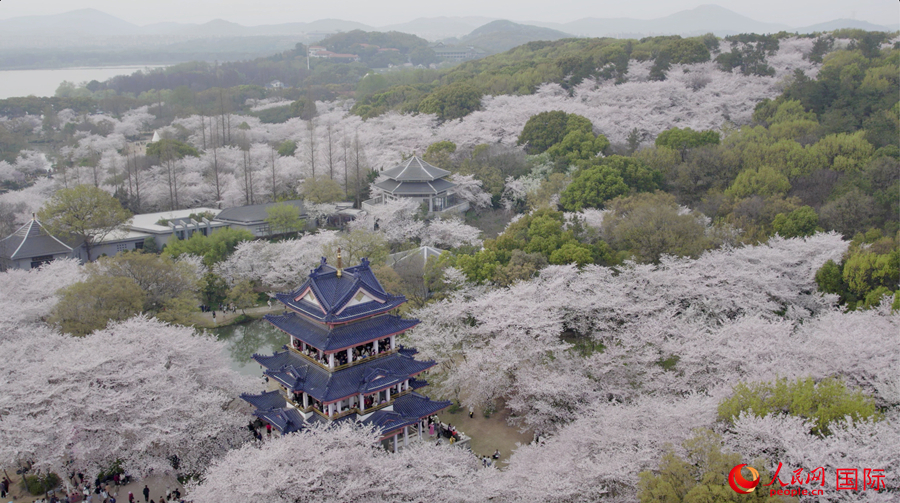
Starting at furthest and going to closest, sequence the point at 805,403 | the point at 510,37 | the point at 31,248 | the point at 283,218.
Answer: the point at 510,37, the point at 283,218, the point at 31,248, the point at 805,403

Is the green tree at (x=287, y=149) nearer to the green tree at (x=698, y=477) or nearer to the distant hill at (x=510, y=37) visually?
the green tree at (x=698, y=477)

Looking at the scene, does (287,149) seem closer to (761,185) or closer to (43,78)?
(761,185)

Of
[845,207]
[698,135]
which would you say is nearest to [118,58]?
[698,135]

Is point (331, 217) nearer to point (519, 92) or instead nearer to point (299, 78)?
point (519, 92)

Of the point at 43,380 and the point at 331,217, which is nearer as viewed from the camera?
the point at 43,380

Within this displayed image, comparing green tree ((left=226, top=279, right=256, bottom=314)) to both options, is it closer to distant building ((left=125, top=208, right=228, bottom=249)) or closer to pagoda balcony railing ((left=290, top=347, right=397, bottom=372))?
distant building ((left=125, top=208, right=228, bottom=249))

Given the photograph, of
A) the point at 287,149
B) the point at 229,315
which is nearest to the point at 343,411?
the point at 229,315
